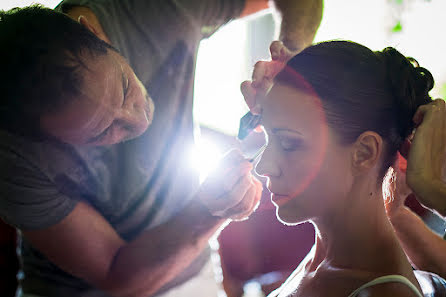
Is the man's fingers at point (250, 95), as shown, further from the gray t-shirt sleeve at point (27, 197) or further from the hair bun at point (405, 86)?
the gray t-shirt sleeve at point (27, 197)

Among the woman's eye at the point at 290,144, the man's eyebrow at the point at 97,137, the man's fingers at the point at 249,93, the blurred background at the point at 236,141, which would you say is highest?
the man's fingers at the point at 249,93

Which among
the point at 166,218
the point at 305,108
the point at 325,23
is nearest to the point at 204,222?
the point at 166,218

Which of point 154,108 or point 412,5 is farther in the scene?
point 412,5

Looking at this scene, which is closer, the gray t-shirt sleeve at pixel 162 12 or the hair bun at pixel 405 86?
the hair bun at pixel 405 86

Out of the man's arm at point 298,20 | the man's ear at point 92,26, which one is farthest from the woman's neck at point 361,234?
the man's ear at point 92,26

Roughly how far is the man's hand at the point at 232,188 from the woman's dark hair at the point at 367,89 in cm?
17

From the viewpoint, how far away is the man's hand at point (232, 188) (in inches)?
24.5

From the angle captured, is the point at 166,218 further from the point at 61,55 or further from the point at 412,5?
the point at 412,5

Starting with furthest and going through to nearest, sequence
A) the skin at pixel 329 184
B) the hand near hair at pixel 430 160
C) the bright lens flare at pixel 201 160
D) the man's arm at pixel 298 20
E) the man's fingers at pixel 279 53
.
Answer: the bright lens flare at pixel 201 160 → the man's arm at pixel 298 20 → the man's fingers at pixel 279 53 → the skin at pixel 329 184 → the hand near hair at pixel 430 160

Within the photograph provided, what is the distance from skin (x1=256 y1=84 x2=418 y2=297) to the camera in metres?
0.53

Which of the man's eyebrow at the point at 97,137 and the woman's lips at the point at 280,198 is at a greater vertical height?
the man's eyebrow at the point at 97,137

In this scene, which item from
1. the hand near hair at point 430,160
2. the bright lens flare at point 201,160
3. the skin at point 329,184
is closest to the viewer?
the hand near hair at point 430,160

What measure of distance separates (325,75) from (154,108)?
0.39 meters

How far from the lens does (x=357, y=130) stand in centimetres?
52
